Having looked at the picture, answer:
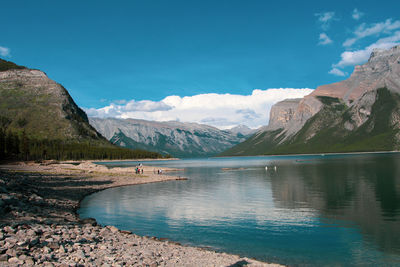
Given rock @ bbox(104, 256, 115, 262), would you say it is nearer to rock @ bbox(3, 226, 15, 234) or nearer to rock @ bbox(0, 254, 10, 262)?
rock @ bbox(0, 254, 10, 262)

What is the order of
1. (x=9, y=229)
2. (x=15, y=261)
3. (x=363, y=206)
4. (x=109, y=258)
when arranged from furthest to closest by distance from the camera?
(x=363, y=206), (x=9, y=229), (x=109, y=258), (x=15, y=261)

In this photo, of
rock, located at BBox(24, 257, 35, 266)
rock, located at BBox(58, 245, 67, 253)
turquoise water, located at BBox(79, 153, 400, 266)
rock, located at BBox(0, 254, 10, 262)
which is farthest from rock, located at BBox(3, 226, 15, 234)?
turquoise water, located at BBox(79, 153, 400, 266)

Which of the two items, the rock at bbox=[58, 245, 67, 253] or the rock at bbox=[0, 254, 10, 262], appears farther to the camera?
the rock at bbox=[58, 245, 67, 253]

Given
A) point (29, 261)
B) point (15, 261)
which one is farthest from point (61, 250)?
point (15, 261)

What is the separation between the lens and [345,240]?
93.2ft

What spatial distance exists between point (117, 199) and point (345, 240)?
4021 centimetres

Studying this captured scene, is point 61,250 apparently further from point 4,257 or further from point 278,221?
point 278,221

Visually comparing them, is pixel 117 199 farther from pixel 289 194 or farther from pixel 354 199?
pixel 354 199

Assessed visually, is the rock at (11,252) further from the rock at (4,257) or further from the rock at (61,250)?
the rock at (61,250)

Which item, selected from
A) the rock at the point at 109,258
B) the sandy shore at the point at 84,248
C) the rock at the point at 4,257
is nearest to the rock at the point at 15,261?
the sandy shore at the point at 84,248

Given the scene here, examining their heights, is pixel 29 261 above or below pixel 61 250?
above

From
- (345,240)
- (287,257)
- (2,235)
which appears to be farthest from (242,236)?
(2,235)

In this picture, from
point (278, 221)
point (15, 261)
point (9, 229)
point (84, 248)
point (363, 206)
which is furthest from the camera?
point (363, 206)

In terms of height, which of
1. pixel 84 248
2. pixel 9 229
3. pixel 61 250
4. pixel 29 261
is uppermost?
pixel 9 229
